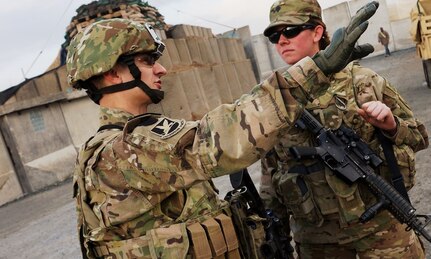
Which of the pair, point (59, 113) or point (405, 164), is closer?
point (405, 164)

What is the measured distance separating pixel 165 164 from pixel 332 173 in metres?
0.96

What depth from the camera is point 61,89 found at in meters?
9.70

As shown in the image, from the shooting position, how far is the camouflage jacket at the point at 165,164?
107 cm

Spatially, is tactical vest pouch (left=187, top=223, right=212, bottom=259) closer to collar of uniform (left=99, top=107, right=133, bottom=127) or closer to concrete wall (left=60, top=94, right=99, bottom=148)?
collar of uniform (left=99, top=107, right=133, bottom=127)

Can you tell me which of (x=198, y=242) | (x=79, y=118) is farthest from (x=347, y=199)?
(x=79, y=118)

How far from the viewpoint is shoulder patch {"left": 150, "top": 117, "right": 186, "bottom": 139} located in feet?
3.73

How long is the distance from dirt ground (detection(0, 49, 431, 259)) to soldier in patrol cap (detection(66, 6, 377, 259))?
2.12 metres

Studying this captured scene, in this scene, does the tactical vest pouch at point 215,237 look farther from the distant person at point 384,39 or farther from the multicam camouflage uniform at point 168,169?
the distant person at point 384,39

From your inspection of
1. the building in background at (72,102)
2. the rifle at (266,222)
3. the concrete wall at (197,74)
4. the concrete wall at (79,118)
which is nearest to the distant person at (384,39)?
the concrete wall at (197,74)

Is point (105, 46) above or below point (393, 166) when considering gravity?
above

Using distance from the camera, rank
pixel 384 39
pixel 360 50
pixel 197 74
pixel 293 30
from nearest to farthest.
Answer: pixel 360 50
pixel 293 30
pixel 197 74
pixel 384 39

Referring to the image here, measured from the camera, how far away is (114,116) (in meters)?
1.44

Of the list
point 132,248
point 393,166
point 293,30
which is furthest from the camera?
point 293,30

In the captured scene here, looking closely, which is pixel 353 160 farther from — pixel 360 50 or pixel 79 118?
pixel 79 118
